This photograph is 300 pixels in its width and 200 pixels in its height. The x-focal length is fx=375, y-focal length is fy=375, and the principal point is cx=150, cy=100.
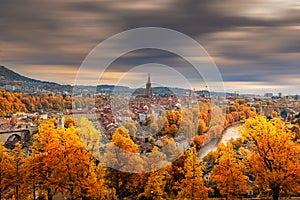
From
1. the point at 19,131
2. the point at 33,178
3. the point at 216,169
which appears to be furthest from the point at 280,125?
the point at 19,131

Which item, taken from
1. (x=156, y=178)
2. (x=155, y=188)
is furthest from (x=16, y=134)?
(x=155, y=188)

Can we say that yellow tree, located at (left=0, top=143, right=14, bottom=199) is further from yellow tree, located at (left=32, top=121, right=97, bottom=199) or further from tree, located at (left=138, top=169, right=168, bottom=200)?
tree, located at (left=138, top=169, right=168, bottom=200)

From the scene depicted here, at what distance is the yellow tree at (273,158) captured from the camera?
1191 centimetres

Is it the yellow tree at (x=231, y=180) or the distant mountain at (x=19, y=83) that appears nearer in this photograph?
the yellow tree at (x=231, y=180)

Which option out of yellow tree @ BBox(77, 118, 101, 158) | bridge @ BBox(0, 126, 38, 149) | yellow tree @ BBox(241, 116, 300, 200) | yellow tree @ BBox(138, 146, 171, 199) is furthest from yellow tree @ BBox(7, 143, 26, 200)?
bridge @ BBox(0, 126, 38, 149)

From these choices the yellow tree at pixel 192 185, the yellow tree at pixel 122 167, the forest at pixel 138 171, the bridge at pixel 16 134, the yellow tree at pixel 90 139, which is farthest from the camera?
the bridge at pixel 16 134

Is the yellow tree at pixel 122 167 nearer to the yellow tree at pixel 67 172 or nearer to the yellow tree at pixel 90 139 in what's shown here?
the yellow tree at pixel 67 172

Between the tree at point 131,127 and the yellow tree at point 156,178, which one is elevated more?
the tree at point 131,127

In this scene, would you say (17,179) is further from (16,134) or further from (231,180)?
(16,134)

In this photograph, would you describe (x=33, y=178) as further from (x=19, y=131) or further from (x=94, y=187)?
(x=19, y=131)

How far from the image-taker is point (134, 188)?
12.9m

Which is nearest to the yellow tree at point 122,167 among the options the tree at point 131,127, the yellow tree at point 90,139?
the yellow tree at point 90,139

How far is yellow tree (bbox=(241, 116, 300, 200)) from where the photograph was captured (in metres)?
11.9

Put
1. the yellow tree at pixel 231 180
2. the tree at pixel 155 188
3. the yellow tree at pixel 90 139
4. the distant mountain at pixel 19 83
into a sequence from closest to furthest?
the yellow tree at pixel 231 180, the tree at pixel 155 188, the yellow tree at pixel 90 139, the distant mountain at pixel 19 83
